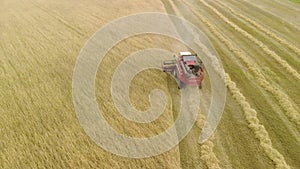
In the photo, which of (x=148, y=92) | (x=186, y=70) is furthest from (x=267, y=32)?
(x=148, y=92)

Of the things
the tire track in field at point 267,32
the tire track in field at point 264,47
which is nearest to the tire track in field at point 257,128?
the tire track in field at point 264,47

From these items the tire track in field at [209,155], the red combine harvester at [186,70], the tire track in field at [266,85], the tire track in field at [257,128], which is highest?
the red combine harvester at [186,70]

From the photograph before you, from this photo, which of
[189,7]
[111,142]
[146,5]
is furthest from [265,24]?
[111,142]

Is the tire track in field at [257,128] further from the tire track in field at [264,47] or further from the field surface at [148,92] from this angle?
the tire track in field at [264,47]

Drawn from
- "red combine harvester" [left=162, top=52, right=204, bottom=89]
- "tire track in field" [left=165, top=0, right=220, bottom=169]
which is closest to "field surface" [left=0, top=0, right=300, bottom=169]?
"tire track in field" [left=165, top=0, right=220, bottom=169]

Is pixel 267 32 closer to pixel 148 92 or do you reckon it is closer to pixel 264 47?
pixel 264 47
